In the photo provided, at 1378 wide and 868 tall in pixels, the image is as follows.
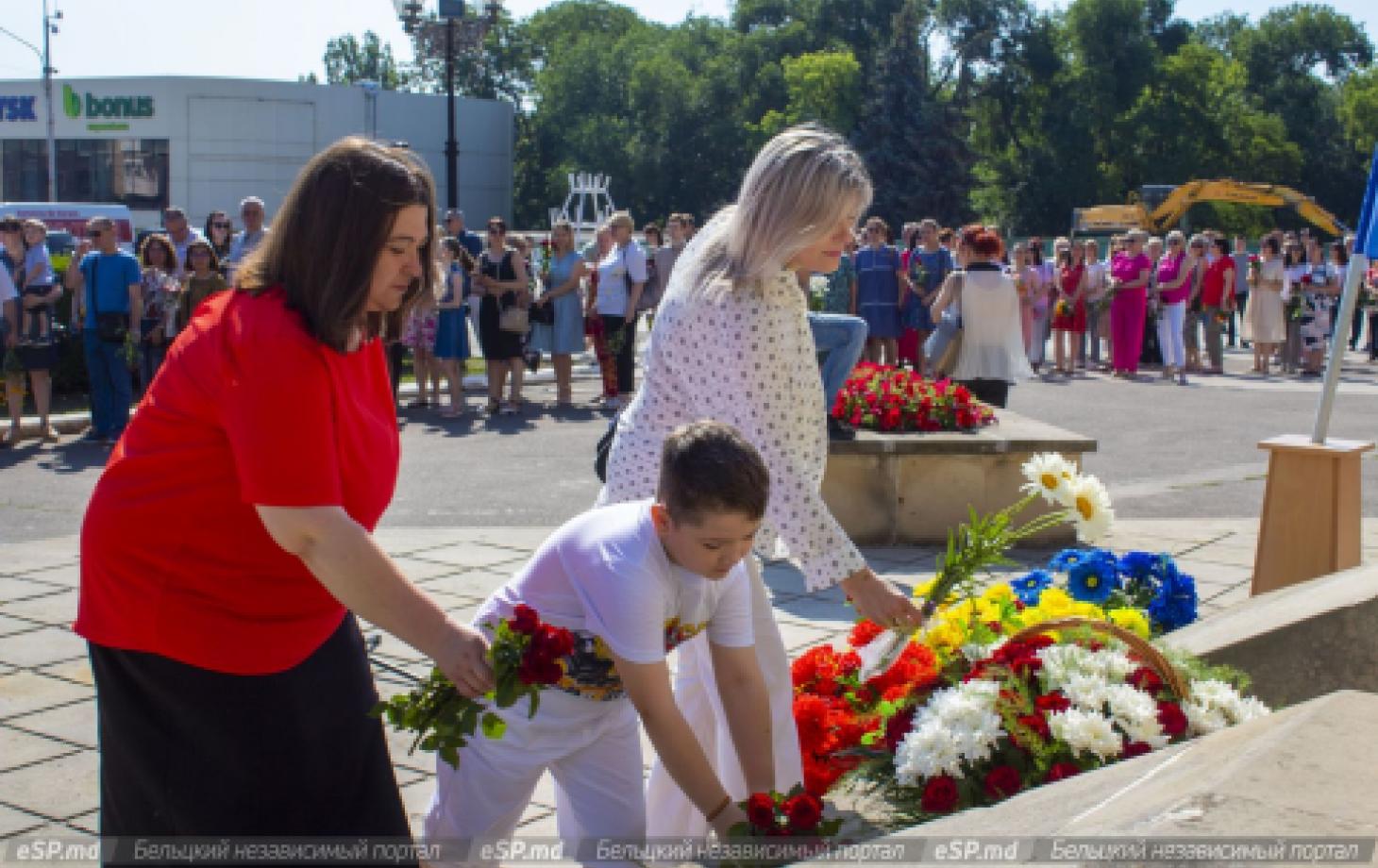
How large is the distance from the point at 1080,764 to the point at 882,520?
178 inches

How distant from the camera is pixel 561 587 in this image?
302cm

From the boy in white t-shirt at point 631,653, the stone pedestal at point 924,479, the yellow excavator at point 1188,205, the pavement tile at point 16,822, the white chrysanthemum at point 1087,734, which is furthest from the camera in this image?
the yellow excavator at point 1188,205

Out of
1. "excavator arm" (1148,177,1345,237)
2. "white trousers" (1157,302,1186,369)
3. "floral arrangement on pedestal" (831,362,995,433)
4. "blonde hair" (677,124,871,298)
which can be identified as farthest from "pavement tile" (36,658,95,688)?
"excavator arm" (1148,177,1345,237)

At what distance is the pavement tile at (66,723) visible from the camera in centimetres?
455

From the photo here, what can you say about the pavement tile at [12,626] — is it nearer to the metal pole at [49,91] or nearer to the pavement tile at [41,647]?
the pavement tile at [41,647]

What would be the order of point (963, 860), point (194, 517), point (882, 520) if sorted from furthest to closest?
point (882, 520) → point (194, 517) → point (963, 860)

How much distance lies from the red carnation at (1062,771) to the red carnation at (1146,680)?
0.36 metres

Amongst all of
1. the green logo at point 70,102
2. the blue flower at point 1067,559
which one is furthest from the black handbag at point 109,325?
the green logo at point 70,102

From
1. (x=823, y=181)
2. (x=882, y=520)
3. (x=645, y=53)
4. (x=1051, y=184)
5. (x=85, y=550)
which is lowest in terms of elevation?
(x=882, y=520)

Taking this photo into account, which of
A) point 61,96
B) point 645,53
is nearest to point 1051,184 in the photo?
point 645,53

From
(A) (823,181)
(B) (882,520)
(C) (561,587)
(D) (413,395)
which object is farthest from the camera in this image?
(D) (413,395)

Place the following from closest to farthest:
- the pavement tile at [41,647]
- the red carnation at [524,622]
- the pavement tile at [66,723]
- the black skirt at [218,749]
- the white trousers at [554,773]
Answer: the black skirt at [218,749], the red carnation at [524,622], the white trousers at [554,773], the pavement tile at [66,723], the pavement tile at [41,647]

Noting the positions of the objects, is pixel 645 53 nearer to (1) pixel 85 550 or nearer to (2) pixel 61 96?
(2) pixel 61 96

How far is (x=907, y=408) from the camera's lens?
787 cm
